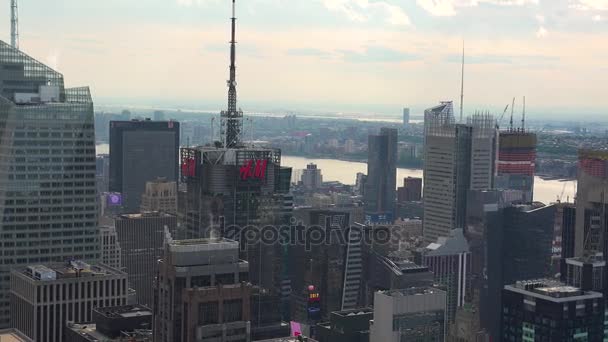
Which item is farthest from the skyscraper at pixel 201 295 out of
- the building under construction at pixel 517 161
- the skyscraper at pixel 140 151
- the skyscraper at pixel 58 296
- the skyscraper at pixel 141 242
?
the skyscraper at pixel 140 151

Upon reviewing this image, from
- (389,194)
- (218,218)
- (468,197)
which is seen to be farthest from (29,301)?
(389,194)

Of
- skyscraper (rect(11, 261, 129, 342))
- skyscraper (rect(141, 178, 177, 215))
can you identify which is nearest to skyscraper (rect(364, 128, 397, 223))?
skyscraper (rect(141, 178, 177, 215))

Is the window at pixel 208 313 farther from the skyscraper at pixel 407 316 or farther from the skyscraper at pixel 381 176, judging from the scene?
the skyscraper at pixel 381 176

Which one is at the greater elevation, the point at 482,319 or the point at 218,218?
the point at 218,218

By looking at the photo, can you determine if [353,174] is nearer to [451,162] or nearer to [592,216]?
[451,162]

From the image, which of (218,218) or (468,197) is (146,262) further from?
(468,197)

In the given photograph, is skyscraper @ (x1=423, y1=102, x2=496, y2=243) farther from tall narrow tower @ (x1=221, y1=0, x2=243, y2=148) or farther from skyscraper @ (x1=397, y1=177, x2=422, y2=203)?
tall narrow tower @ (x1=221, y1=0, x2=243, y2=148)
